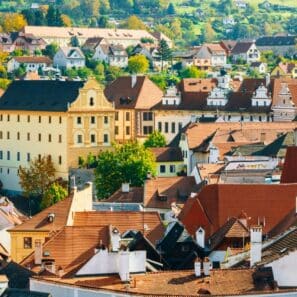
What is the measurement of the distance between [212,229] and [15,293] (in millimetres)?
14307

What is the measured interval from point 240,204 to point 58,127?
152ft

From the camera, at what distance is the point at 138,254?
132ft

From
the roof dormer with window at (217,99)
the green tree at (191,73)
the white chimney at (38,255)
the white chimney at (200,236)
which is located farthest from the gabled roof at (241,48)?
the white chimney at (38,255)

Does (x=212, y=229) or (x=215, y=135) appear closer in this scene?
(x=212, y=229)

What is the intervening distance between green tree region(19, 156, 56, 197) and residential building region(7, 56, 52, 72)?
59659 mm

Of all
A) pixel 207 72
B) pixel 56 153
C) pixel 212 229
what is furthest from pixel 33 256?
pixel 207 72

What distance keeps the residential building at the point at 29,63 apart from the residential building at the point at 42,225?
95896 mm

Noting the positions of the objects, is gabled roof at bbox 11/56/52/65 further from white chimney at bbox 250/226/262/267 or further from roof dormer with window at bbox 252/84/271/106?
white chimney at bbox 250/226/262/267

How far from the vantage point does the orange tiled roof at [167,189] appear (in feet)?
221

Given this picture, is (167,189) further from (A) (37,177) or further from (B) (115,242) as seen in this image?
(B) (115,242)

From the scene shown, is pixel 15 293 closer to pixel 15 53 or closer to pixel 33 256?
pixel 33 256

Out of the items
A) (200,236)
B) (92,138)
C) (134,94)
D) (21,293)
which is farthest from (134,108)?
(21,293)

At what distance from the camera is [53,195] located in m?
82.8

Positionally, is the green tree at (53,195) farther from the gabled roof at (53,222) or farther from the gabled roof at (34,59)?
the gabled roof at (34,59)
